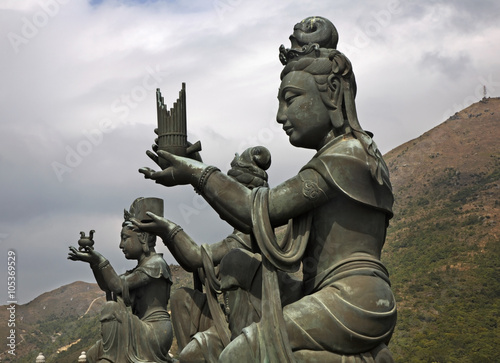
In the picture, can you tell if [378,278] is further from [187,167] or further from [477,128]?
[477,128]

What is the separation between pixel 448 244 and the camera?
61344 mm

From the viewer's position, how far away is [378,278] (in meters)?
4.77

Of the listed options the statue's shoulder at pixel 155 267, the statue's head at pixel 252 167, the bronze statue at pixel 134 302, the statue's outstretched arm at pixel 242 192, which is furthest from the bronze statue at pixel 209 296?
the statue's shoulder at pixel 155 267

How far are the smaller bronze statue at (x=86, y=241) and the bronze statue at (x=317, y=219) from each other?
190 inches

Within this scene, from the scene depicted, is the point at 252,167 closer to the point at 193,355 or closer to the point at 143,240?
the point at 193,355

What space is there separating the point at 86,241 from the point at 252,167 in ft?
12.4

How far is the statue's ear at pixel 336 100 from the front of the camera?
518 cm

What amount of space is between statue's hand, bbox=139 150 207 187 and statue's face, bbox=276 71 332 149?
699 millimetres

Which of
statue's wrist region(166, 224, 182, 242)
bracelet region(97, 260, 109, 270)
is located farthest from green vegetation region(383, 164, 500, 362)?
statue's wrist region(166, 224, 182, 242)

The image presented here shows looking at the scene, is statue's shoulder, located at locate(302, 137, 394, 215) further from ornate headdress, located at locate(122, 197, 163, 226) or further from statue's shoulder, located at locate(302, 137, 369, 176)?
ornate headdress, located at locate(122, 197, 163, 226)

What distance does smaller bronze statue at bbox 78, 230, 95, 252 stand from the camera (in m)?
9.80

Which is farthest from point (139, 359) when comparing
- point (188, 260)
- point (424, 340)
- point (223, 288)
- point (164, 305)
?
point (424, 340)

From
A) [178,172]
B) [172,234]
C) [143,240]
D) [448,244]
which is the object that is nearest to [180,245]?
[172,234]

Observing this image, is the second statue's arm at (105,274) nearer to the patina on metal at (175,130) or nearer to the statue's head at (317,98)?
the patina on metal at (175,130)
